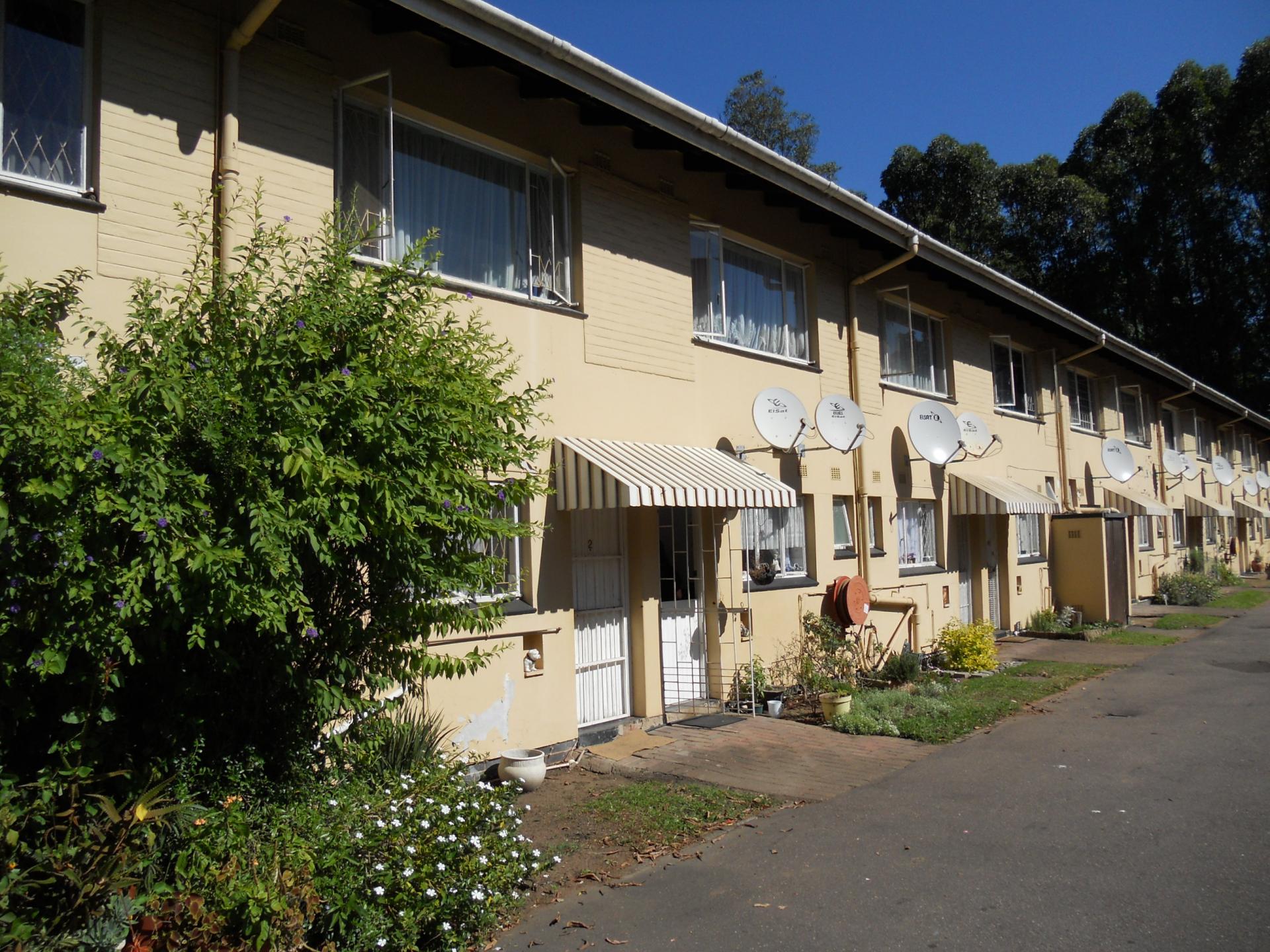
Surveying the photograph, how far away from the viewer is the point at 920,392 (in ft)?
49.2

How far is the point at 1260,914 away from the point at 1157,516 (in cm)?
2358

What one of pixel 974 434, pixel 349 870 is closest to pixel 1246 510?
pixel 974 434

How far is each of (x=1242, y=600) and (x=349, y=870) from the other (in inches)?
999

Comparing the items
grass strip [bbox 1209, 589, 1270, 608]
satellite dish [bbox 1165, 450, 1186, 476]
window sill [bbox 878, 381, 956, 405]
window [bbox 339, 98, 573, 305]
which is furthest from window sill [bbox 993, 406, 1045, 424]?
window [bbox 339, 98, 573, 305]

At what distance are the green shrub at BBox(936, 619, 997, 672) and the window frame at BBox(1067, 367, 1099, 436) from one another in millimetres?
9038

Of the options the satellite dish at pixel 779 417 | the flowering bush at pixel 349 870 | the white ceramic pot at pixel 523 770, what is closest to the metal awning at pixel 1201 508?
the satellite dish at pixel 779 417

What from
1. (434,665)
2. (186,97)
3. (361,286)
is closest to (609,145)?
(186,97)

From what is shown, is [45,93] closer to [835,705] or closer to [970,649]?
[835,705]

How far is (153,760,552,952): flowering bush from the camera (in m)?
4.22

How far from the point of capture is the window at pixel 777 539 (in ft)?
37.2

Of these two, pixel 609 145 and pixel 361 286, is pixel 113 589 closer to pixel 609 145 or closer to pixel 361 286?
pixel 361 286

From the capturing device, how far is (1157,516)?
85.1 ft

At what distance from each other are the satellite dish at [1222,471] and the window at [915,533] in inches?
782

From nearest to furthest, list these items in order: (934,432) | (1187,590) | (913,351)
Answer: (934,432) < (913,351) < (1187,590)
